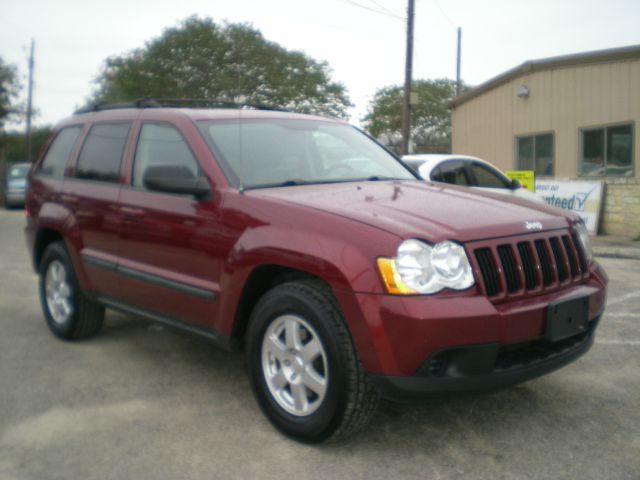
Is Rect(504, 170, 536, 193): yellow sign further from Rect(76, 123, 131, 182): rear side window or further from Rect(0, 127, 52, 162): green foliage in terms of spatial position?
Rect(0, 127, 52, 162): green foliage

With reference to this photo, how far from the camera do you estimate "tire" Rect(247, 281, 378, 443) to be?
11.1 ft

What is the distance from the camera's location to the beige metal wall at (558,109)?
14438 mm

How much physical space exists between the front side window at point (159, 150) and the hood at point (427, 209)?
2.18 ft

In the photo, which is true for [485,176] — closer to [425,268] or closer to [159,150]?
[159,150]

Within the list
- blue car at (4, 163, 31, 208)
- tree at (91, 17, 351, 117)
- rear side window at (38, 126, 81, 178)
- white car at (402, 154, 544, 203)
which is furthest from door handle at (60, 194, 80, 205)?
tree at (91, 17, 351, 117)

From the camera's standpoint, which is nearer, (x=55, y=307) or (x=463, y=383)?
(x=463, y=383)

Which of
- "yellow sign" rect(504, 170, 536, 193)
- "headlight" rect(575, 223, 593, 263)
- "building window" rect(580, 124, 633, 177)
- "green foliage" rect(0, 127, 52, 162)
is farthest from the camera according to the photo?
"green foliage" rect(0, 127, 52, 162)

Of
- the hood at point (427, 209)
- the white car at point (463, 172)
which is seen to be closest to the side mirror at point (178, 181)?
the hood at point (427, 209)

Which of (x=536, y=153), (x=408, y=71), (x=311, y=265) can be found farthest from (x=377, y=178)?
(x=408, y=71)

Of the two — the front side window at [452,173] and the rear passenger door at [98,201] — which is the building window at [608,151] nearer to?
the front side window at [452,173]

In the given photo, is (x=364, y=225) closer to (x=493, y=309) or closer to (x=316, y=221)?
(x=316, y=221)

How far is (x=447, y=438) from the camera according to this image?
368 cm

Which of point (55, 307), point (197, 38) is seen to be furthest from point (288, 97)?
point (55, 307)

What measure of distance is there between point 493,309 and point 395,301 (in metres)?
0.44
